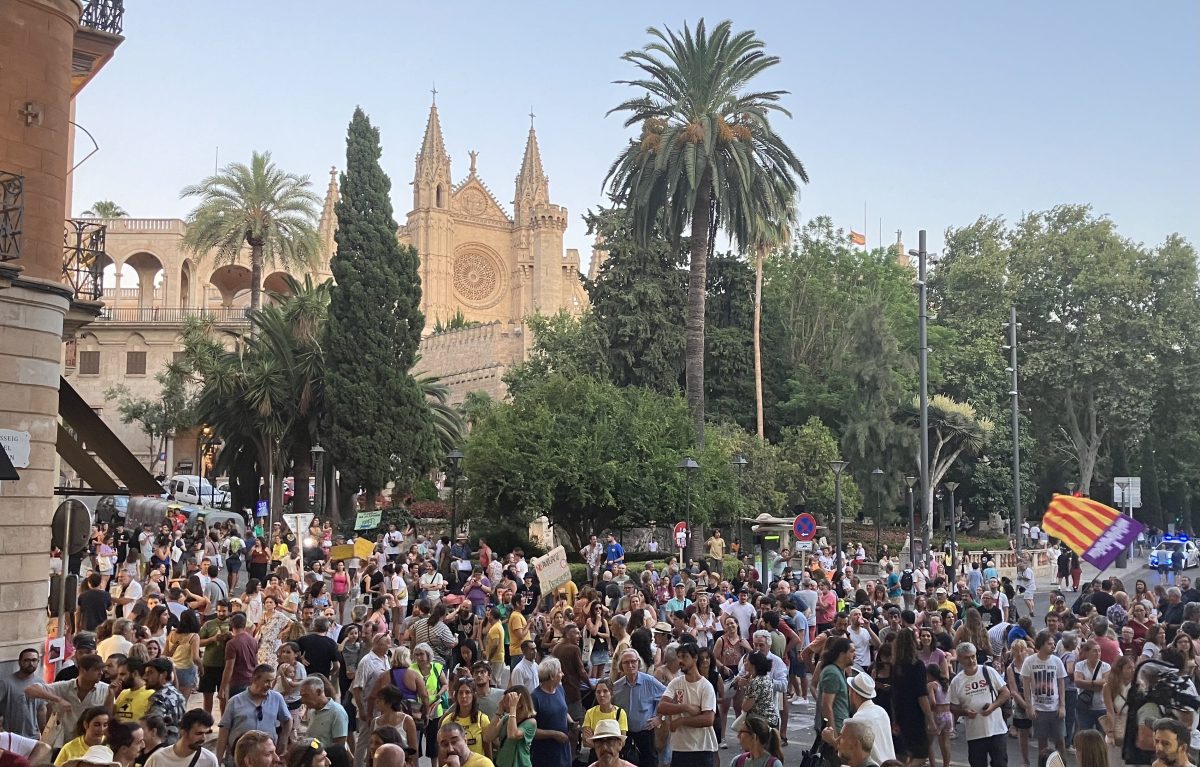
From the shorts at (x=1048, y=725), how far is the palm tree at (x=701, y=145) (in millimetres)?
24272

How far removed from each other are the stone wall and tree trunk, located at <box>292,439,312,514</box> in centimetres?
2932

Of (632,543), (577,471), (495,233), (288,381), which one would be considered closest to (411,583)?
(577,471)

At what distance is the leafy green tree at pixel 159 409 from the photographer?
196 ft

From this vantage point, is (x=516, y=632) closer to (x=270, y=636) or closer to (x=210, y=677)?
(x=270, y=636)

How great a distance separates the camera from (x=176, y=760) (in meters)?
7.39

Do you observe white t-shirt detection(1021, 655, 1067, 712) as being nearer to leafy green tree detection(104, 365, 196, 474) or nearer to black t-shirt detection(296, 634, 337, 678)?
black t-shirt detection(296, 634, 337, 678)

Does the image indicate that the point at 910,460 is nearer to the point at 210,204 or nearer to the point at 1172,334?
the point at 1172,334

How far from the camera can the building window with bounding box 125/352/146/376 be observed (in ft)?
221

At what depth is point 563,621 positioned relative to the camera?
47.4 ft

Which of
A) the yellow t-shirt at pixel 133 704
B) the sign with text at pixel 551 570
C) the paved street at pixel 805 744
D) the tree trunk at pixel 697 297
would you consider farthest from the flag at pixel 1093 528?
the tree trunk at pixel 697 297

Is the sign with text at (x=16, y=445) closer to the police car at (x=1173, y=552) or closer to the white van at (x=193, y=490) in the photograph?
the police car at (x=1173, y=552)

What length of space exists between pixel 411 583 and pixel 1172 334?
47.1 meters

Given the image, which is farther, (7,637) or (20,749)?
(7,637)

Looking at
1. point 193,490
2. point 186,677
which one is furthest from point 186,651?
point 193,490
